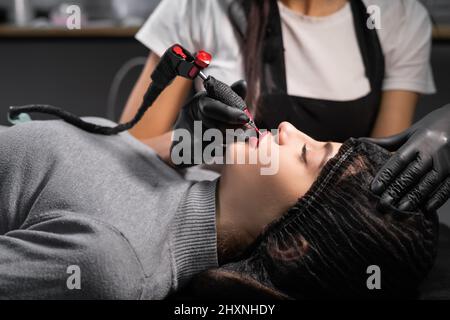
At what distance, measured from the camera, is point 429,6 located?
1.84 m

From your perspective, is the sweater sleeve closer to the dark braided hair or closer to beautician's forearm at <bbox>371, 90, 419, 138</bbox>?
the dark braided hair

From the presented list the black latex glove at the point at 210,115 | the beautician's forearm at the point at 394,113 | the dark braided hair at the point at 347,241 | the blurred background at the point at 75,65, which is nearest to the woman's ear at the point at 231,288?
the dark braided hair at the point at 347,241

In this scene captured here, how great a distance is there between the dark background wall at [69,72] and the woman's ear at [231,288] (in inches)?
46.1

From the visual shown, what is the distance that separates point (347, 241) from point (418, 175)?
0.46 feet

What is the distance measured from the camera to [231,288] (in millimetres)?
814

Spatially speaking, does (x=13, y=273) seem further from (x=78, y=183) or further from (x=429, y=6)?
(x=429, y=6)

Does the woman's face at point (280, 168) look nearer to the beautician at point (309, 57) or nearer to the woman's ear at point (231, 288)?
the woman's ear at point (231, 288)

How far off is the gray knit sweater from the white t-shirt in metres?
0.37

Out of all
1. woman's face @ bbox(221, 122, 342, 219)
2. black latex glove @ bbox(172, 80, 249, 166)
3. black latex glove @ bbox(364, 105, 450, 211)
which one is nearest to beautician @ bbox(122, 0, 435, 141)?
black latex glove @ bbox(172, 80, 249, 166)

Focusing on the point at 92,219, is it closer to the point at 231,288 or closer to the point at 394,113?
the point at 231,288

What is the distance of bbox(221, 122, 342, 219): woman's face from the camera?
0.85 m

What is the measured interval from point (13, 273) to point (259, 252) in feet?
1.20

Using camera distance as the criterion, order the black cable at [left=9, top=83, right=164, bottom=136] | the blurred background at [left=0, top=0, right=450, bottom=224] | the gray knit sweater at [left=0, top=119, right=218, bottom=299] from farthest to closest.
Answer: the blurred background at [left=0, top=0, right=450, bottom=224]
the black cable at [left=9, top=83, right=164, bottom=136]
the gray knit sweater at [left=0, top=119, right=218, bottom=299]

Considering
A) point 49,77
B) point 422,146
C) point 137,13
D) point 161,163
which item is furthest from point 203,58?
point 137,13
